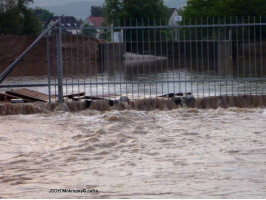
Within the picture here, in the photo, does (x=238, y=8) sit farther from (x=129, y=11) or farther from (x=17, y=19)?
(x=17, y=19)

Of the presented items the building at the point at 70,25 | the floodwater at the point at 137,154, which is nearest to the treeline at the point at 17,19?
the building at the point at 70,25

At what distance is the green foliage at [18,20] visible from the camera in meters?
45.2

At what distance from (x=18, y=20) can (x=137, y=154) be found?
39.9 metres

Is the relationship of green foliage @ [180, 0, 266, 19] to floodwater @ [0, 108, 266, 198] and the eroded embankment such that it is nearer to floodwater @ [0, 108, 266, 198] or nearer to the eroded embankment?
the eroded embankment

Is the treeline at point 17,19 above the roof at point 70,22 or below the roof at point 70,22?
above

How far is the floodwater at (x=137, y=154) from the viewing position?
268 inches

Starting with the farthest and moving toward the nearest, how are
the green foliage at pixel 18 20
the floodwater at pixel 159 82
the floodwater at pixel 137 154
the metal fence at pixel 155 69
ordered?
1. the green foliage at pixel 18 20
2. the floodwater at pixel 159 82
3. the metal fence at pixel 155 69
4. the floodwater at pixel 137 154

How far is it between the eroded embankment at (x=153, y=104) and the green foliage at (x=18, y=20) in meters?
33.0

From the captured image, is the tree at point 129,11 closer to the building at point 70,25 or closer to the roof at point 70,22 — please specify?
the roof at point 70,22

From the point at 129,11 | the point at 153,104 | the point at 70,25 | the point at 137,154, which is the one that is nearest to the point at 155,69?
the point at 70,25

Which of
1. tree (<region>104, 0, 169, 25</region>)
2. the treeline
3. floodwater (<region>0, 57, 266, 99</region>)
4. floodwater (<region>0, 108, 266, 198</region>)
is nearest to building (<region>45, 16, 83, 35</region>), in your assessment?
floodwater (<region>0, 57, 266, 99</region>)

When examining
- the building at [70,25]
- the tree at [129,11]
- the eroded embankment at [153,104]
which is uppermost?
the tree at [129,11]

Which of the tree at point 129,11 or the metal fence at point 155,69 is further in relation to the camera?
the tree at point 129,11

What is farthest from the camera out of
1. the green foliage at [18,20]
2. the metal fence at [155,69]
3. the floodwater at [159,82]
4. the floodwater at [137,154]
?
the green foliage at [18,20]
